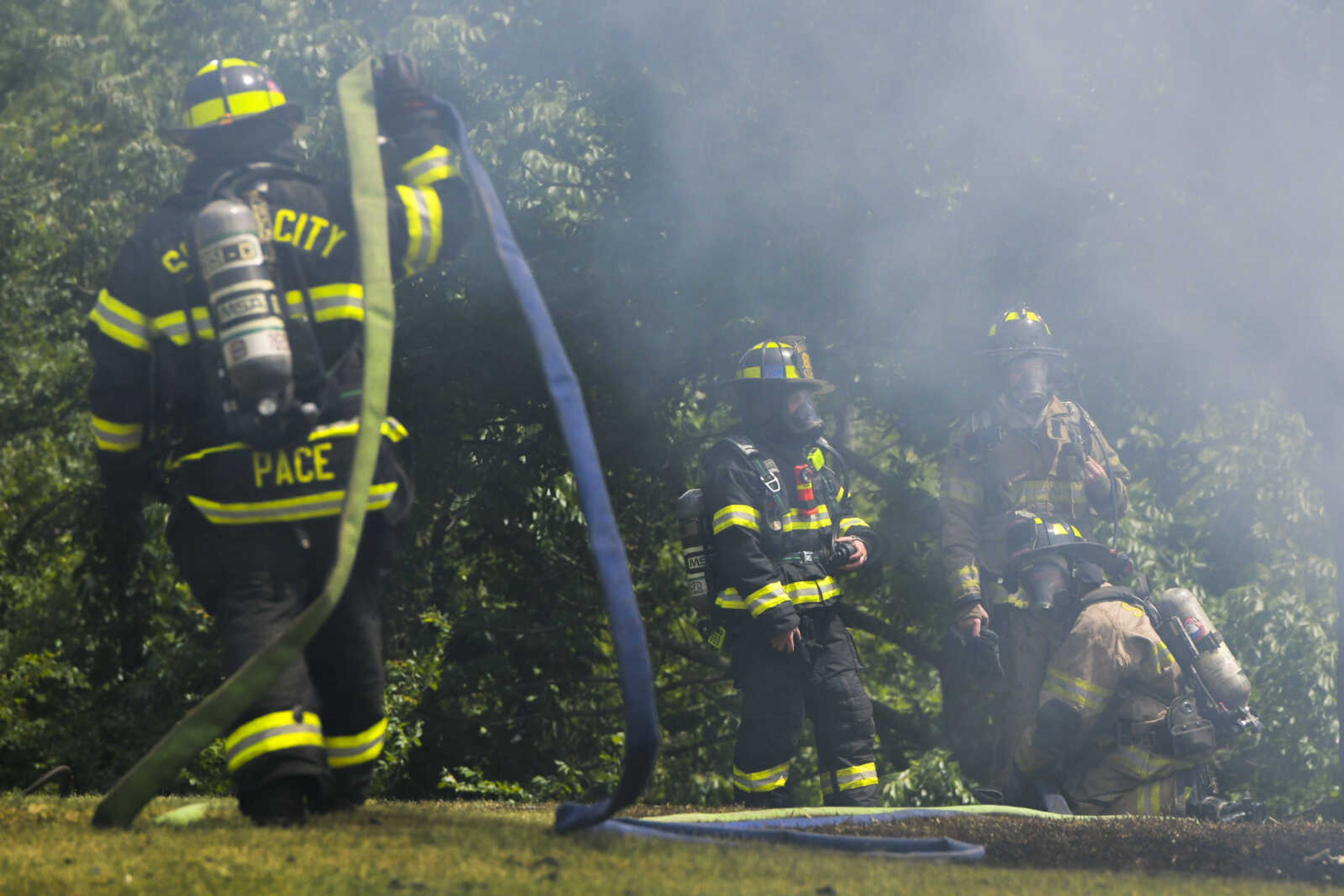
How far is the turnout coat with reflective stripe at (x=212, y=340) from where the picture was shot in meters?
3.73

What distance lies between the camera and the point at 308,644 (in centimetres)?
370

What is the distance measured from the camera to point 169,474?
13.1 feet

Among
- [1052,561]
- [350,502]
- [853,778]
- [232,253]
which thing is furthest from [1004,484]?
[232,253]

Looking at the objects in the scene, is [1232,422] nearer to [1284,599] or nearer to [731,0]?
[1284,599]

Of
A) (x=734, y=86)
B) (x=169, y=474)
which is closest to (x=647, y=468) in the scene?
(x=734, y=86)

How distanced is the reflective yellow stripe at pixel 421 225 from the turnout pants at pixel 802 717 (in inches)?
100.0

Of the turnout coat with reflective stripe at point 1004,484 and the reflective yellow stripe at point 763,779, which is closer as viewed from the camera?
the reflective yellow stripe at point 763,779

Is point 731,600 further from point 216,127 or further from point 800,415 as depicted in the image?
point 216,127

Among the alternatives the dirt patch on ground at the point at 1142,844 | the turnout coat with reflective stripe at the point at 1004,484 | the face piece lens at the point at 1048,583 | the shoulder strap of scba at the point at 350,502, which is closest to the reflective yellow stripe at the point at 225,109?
the shoulder strap of scba at the point at 350,502

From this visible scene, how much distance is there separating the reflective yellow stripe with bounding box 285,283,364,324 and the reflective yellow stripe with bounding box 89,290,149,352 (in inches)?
15.2

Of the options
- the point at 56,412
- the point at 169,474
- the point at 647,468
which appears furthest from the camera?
the point at 56,412

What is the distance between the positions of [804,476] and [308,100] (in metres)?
3.68

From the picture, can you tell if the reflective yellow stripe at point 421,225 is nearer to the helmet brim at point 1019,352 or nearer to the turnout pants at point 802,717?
the turnout pants at point 802,717

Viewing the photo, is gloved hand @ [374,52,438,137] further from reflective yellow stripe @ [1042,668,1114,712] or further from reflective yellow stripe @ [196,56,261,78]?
reflective yellow stripe @ [1042,668,1114,712]
